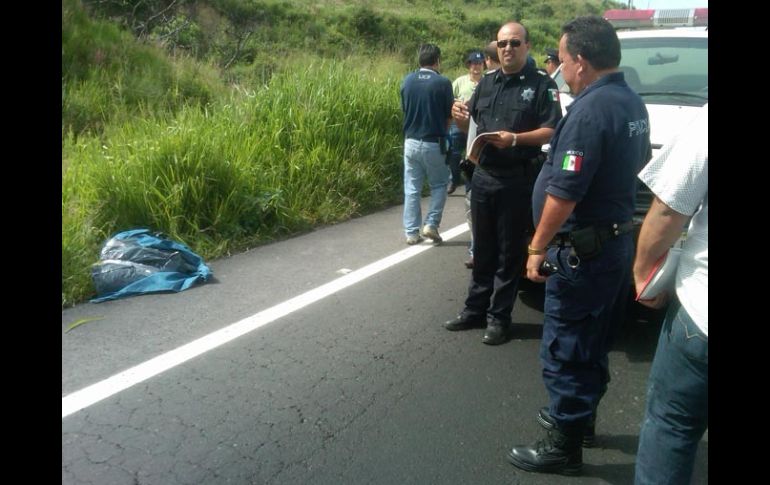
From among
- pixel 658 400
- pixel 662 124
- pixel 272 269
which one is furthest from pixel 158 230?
pixel 658 400

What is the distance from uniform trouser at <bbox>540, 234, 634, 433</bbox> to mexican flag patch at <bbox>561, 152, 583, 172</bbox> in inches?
14.9

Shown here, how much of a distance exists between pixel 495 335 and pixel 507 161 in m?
1.13

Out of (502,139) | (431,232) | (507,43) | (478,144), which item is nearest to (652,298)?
(502,139)

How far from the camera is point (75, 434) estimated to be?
3.49 m

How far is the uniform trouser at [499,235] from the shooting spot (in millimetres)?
4410

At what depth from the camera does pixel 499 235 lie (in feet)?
14.9

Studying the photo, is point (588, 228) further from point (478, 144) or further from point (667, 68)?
point (667, 68)

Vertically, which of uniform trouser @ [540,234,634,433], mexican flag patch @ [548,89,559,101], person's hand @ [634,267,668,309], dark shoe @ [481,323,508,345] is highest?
mexican flag patch @ [548,89,559,101]

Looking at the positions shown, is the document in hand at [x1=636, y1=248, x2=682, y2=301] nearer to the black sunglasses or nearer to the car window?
the black sunglasses

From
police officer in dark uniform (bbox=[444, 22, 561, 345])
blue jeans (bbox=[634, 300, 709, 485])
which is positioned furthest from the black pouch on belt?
police officer in dark uniform (bbox=[444, 22, 561, 345])

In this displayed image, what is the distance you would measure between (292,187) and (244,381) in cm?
410

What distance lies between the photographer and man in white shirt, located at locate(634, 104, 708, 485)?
219 cm

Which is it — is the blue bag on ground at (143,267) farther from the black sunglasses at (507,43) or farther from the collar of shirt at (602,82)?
the collar of shirt at (602,82)
